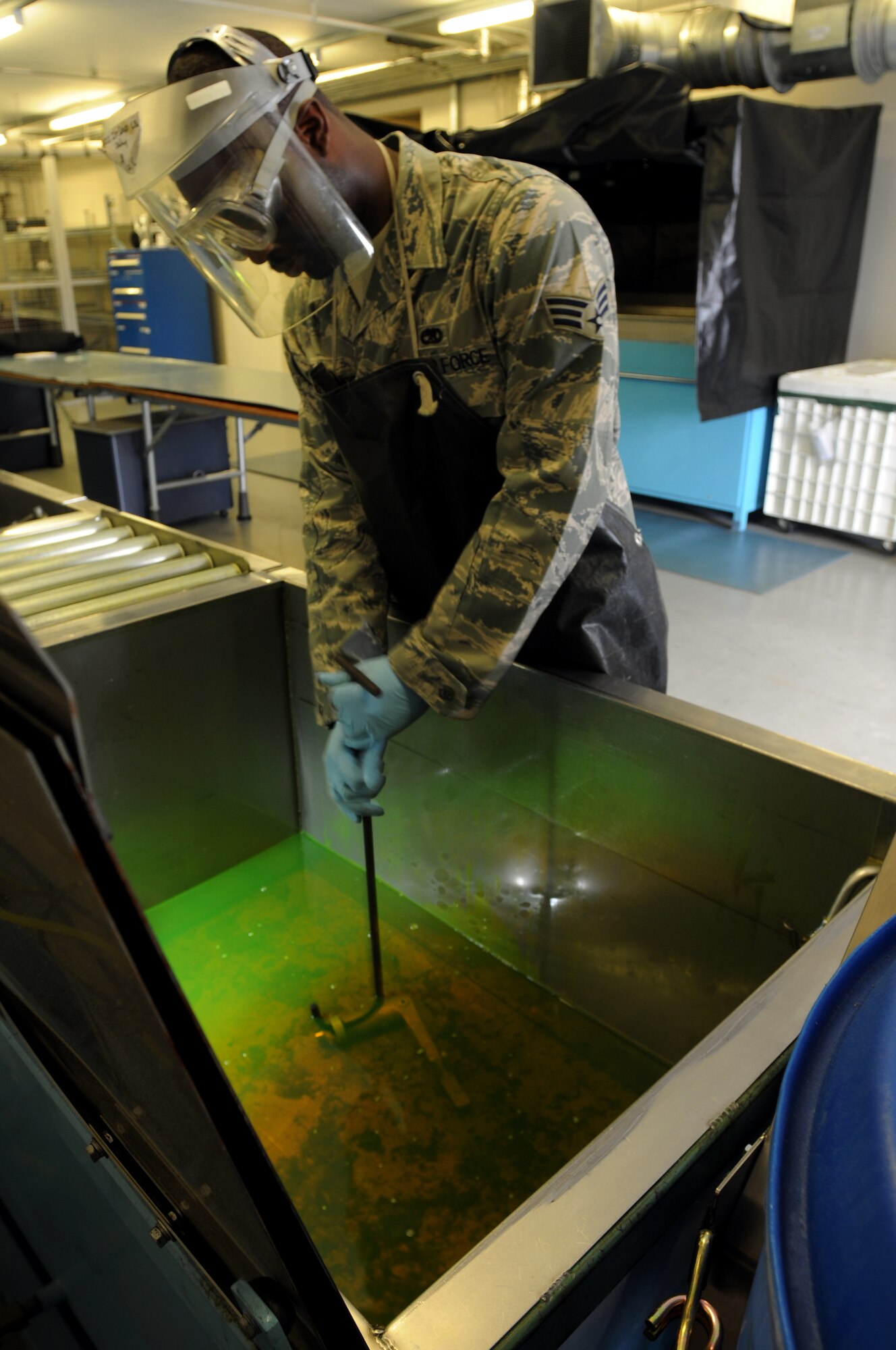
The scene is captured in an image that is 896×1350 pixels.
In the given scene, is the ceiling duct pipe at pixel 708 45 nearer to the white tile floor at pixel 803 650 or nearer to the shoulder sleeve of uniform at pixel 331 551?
the white tile floor at pixel 803 650

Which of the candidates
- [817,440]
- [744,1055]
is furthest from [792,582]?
[744,1055]

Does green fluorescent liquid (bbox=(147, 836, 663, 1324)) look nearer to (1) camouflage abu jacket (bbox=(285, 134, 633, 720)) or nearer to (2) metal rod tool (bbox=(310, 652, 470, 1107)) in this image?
(2) metal rod tool (bbox=(310, 652, 470, 1107))

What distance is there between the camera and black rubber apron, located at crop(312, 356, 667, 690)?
3.76 ft

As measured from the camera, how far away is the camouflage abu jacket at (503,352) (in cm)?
102

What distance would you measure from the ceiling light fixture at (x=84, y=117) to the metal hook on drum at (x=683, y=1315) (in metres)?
9.55

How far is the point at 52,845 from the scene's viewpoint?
0.31 meters

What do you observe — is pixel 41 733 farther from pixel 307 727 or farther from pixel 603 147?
pixel 603 147

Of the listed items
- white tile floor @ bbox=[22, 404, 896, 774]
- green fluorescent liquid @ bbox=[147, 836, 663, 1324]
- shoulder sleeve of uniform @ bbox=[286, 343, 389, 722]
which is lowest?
white tile floor @ bbox=[22, 404, 896, 774]

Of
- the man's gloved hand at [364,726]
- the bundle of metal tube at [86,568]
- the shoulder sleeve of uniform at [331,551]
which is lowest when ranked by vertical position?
the man's gloved hand at [364,726]

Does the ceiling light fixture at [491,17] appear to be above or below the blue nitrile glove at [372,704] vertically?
above

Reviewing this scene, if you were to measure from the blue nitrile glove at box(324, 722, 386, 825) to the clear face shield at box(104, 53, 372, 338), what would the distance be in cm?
61

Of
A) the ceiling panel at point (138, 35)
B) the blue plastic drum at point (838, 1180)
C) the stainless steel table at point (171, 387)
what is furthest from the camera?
the ceiling panel at point (138, 35)

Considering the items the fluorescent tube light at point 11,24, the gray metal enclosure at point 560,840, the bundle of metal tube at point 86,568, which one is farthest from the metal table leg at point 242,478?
the gray metal enclosure at point 560,840

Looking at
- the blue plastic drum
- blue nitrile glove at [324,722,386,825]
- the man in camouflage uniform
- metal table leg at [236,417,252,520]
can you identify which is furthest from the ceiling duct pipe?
the blue plastic drum
